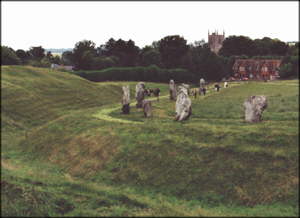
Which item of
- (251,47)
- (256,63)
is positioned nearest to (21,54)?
(256,63)

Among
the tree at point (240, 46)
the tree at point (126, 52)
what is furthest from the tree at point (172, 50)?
the tree at point (240, 46)

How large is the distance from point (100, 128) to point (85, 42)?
90.0m

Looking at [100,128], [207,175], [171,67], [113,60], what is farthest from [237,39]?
[207,175]

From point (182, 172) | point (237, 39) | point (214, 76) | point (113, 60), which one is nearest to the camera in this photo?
point (182, 172)

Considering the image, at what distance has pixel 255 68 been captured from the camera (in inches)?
4336

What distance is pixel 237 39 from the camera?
129 metres

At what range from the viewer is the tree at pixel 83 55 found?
99938 mm

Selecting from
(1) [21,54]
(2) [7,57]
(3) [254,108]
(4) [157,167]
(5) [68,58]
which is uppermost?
(1) [21,54]

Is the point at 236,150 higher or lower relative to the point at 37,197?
higher

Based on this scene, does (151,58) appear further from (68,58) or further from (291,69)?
(291,69)

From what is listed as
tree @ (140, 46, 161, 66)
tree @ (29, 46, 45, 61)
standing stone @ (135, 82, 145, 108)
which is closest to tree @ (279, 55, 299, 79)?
tree @ (140, 46, 161, 66)

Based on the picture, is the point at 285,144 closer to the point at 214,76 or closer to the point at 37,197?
the point at 37,197

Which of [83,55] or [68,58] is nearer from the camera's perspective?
[83,55]

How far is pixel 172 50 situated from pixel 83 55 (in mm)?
24404
